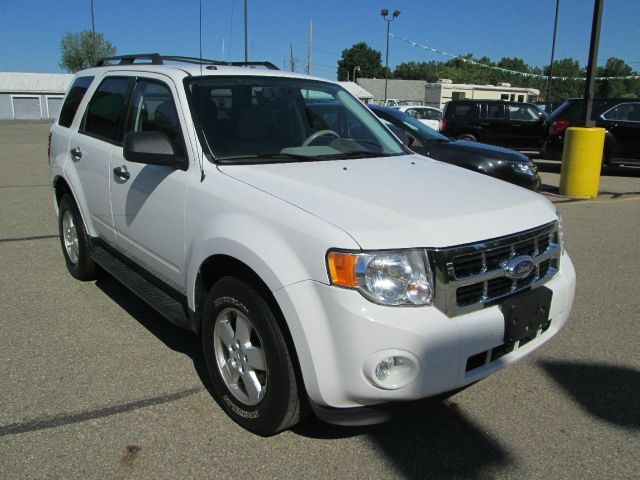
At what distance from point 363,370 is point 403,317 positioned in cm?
27

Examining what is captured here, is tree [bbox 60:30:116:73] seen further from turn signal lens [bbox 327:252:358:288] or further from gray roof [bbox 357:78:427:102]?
turn signal lens [bbox 327:252:358:288]

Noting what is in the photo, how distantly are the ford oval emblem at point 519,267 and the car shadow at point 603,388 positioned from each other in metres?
1.03

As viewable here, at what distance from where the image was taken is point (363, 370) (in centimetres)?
227

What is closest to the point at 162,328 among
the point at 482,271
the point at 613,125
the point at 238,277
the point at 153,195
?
the point at 153,195

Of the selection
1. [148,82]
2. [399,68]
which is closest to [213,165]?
[148,82]

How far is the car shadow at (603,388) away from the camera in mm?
3061

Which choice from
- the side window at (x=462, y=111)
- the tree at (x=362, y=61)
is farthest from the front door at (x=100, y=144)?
the tree at (x=362, y=61)

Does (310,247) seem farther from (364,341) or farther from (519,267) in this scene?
(519,267)

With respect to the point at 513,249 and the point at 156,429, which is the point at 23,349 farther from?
the point at 513,249

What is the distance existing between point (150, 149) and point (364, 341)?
5.54ft

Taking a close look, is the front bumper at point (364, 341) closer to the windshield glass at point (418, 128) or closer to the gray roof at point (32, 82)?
the windshield glass at point (418, 128)

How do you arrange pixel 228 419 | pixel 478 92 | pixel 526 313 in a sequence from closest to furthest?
pixel 526 313 → pixel 228 419 → pixel 478 92

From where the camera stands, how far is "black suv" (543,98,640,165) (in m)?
12.5

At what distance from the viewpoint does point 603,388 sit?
335cm
